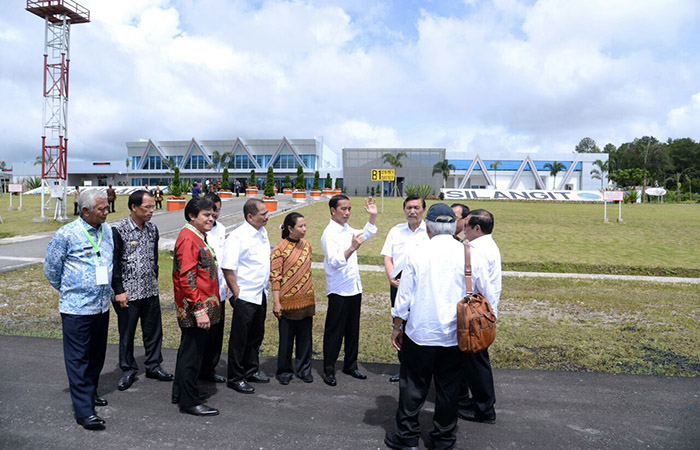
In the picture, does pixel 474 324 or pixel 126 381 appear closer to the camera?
pixel 474 324

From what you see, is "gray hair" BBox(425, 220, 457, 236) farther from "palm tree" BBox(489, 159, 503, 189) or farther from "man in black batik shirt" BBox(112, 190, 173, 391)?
"palm tree" BBox(489, 159, 503, 189)

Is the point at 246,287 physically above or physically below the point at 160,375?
above

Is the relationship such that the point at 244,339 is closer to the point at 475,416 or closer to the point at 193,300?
the point at 193,300

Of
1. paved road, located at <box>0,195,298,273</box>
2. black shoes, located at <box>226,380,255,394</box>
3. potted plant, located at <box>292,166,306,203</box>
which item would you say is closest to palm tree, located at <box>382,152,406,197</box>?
potted plant, located at <box>292,166,306,203</box>

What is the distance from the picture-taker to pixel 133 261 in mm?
4609

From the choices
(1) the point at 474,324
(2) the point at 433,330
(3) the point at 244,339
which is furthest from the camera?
(3) the point at 244,339

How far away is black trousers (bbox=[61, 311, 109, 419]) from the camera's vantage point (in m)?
3.67

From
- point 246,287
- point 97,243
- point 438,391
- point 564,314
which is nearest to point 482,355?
point 438,391

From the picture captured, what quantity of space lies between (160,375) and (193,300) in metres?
1.29

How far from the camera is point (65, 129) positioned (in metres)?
22.5

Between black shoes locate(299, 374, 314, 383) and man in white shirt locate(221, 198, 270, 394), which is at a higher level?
man in white shirt locate(221, 198, 270, 394)

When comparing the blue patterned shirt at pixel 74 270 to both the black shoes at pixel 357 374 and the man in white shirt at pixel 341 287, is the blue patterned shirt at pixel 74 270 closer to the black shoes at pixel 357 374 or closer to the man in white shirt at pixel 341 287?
the man in white shirt at pixel 341 287

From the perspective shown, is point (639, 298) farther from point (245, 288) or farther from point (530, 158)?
point (530, 158)

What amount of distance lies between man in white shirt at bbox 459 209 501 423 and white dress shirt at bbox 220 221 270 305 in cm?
195
